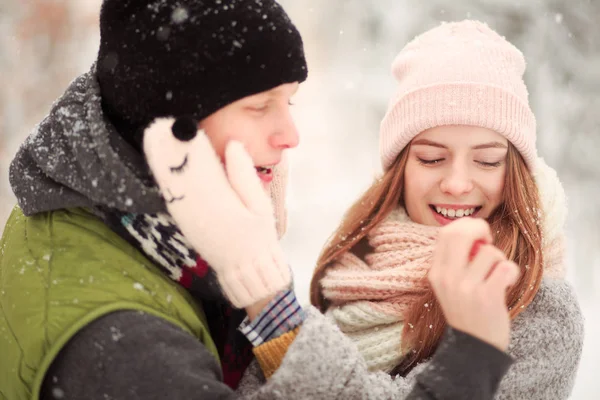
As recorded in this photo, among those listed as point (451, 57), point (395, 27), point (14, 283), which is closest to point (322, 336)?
point (14, 283)

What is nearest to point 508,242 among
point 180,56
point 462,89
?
point 462,89

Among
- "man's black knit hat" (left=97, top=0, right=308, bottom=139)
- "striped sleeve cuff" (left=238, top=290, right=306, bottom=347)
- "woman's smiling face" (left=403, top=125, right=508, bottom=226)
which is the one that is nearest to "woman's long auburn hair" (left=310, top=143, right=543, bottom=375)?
"woman's smiling face" (left=403, top=125, right=508, bottom=226)

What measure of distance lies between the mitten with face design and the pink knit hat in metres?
0.73

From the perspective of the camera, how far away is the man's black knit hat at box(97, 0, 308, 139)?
1244mm

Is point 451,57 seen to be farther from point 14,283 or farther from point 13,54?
point 13,54

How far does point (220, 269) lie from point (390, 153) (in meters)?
0.90

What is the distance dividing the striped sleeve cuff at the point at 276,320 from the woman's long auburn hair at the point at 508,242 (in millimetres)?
478

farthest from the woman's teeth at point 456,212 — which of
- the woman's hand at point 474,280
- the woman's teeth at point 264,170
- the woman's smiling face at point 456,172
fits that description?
the woman's hand at point 474,280

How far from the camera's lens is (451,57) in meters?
1.77

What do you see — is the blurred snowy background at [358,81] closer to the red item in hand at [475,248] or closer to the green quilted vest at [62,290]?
the green quilted vest at [62,290]

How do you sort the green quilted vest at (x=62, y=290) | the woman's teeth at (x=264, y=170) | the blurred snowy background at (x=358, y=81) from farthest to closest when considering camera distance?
the blurred snowy background at (x=358, y=81) < the woman's teeth at (x=264, y=170) < the green quilted vest at (x=62, y=290)

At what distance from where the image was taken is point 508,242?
168cm

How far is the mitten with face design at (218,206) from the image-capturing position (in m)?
1.19

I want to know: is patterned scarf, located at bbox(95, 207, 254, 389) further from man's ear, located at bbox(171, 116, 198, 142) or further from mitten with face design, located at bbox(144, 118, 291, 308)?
man's ear, located at bbox(171, 116, 198, 142)
